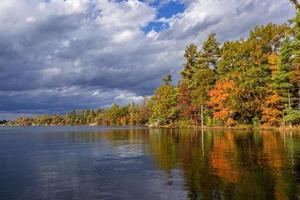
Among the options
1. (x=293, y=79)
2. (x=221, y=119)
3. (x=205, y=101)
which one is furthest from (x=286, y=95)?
(x=205, y=101)

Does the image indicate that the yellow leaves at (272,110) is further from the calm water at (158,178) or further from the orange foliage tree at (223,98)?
the calm water at (158,178)

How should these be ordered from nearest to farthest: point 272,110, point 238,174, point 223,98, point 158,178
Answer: point 158,178
point 238,174
point 272,110
point 223,98

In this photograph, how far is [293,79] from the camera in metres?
67.4

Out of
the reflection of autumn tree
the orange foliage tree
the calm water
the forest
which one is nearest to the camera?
the reflection of autumn tree

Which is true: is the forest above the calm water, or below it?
above

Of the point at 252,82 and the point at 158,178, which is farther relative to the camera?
the point at 252,82

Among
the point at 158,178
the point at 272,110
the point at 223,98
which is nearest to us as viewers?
the point at 158,178

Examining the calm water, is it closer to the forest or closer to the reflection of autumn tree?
the reflection of autumn tree

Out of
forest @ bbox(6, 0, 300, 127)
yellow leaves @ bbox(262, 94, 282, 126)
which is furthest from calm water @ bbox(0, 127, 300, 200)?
yellow leaves @ bbox(262, 94, 282, 126)

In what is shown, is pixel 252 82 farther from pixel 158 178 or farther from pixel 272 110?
pixel 158 178

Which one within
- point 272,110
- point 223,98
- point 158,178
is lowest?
point 158,178

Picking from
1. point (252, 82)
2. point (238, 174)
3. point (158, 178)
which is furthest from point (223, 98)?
point (158, 178)

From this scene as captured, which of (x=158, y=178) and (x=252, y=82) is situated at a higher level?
(x=252, y=82)

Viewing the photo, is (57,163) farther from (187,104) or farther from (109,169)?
(187,104)
